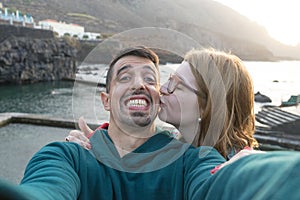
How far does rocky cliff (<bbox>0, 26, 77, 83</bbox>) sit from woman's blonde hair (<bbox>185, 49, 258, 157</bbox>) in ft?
82.1

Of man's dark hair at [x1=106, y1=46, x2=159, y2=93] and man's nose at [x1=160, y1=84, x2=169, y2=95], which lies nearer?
man's dark hair at [x1=106, y1=46, x2=159, y2=93]

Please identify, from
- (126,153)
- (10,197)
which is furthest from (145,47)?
(10,197)

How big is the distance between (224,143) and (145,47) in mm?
515

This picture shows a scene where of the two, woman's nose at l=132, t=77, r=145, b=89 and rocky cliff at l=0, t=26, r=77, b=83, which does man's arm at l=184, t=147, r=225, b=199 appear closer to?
woman's nose at l=132, t=77, r=145, b=89

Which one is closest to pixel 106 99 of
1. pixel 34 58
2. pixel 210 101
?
pixel 210 101

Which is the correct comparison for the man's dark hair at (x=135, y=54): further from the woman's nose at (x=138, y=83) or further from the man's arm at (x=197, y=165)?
the man's arm at (x=197, y=165)

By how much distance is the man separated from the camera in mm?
904

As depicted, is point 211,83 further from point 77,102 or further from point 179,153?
point 77,102

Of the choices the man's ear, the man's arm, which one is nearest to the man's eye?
the man's ear

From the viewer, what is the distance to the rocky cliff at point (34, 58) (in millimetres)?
23312

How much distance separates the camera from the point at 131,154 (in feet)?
3.53

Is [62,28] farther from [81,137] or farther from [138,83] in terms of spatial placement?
[138,83]

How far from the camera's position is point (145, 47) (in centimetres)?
113

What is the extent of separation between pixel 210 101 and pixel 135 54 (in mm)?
371
